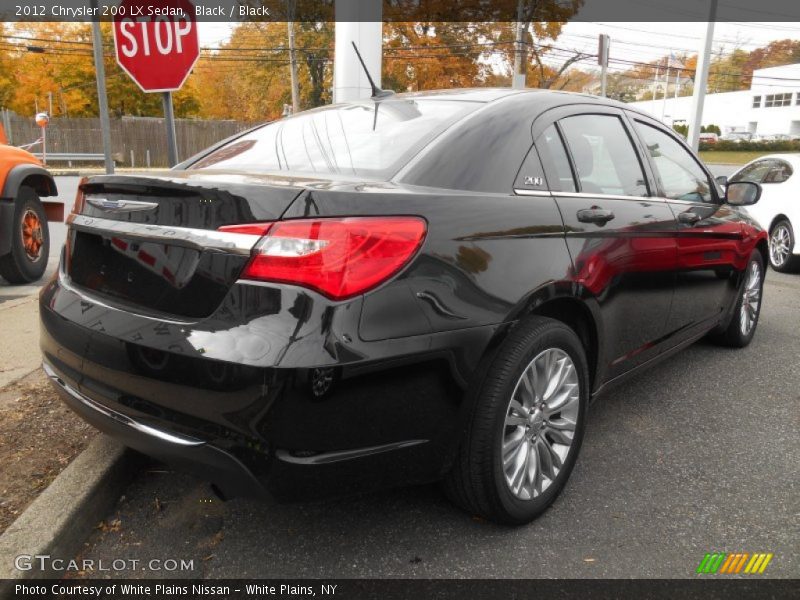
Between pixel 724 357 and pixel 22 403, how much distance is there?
173 inches

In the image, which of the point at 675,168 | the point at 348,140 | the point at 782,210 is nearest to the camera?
the point at 348,140

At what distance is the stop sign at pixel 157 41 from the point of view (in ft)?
12.7

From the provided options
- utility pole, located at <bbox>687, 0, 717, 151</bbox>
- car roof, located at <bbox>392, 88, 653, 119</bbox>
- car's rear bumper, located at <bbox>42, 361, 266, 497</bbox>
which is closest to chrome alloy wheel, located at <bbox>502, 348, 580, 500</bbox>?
car's rear bumper, located at <bbox>42, 361, 266, 497</bbox>

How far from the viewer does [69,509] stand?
2.34 meters

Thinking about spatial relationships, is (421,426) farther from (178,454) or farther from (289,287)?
(178,454)

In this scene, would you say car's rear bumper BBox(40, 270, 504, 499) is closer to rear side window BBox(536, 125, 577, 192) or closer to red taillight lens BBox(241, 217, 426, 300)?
red taillight lens BBox(241, 217, 426, 300)

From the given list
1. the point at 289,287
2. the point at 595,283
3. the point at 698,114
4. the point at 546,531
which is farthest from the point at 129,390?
the point at 698,114

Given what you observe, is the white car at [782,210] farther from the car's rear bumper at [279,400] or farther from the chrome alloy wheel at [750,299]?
the car's rear bumper at [279,400]

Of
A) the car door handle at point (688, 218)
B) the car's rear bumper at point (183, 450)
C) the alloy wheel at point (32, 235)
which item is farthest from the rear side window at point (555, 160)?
the alloy wheel at point (32, 235)

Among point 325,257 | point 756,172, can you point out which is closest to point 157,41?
point 325,257

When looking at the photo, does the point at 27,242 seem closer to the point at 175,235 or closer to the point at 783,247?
the point at 175,235

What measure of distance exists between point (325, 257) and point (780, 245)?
817 cm

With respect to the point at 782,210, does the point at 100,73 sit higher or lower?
higher

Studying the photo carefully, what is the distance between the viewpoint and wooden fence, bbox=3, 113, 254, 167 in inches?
1377
